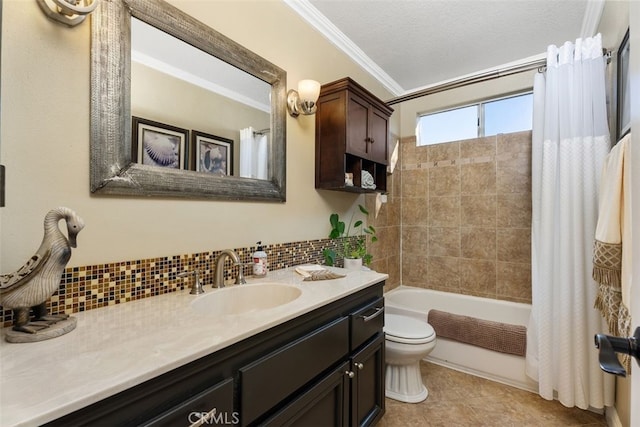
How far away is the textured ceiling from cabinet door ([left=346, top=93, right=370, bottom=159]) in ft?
1.93

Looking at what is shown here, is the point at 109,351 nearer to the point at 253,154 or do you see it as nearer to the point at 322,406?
the point at 322,406

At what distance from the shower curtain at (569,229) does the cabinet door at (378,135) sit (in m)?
1.09

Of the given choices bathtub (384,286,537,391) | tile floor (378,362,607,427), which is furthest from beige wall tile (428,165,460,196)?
tile floor (378,362,607,427)

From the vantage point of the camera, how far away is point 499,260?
2.68 metres

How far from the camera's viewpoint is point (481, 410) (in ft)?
5.99

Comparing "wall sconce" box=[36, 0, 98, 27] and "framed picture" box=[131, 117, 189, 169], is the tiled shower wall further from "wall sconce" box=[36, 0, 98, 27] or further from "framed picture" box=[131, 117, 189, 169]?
"wall sconce" box=[36, 0, 98, 27]

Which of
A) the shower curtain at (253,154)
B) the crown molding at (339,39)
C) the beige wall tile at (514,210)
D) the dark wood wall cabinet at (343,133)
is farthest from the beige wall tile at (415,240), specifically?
the shower curtain at (253,154)

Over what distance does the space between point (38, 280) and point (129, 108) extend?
0.68 meters

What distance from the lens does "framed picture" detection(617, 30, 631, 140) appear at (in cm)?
155

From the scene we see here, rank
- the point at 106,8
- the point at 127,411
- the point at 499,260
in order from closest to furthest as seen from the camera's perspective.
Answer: the point at 127,411, the point at 106,8, the point at 499,260

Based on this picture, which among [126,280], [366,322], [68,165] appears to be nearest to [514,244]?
[366,322]

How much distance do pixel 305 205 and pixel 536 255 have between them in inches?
66.6

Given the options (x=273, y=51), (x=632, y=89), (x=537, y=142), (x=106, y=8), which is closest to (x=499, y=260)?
(x=537, y=142)

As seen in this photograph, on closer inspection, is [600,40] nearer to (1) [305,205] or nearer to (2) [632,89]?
(2) [632,89]
